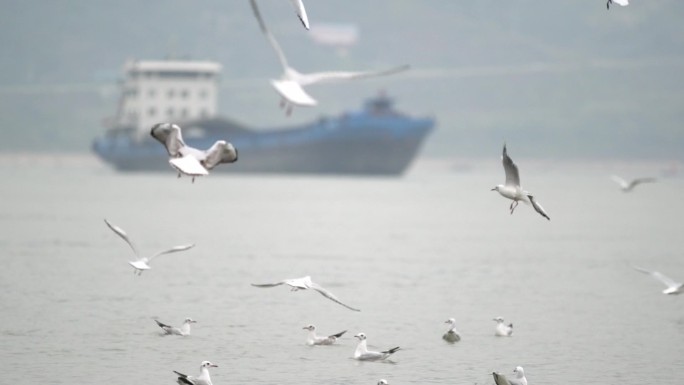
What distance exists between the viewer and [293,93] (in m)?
25.5

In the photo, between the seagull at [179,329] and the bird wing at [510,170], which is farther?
the seagull at [179,329]

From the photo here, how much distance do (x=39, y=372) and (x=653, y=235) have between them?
2132 inches

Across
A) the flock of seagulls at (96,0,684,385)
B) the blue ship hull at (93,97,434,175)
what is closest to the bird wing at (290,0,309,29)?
the flock of seagulls at (96,0,684,385)

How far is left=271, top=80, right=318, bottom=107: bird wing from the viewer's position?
2431 cm

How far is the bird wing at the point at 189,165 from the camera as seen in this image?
919 inches

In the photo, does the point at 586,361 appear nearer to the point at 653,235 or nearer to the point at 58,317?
the point at 58,317

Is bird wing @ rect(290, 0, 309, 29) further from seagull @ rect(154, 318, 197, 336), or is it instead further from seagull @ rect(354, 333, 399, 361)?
seagull @ rect(154, 318, 197, 336)

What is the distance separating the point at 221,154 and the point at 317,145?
139m

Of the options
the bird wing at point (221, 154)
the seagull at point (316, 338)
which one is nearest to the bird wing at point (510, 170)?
the bird wing at point (221, 154)

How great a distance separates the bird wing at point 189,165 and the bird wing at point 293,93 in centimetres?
174

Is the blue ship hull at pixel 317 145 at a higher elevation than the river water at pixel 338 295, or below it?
higher

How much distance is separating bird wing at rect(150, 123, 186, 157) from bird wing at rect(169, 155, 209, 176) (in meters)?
0.20

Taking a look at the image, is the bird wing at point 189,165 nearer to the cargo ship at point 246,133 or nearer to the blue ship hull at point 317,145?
the blue ship hull at point 317,145

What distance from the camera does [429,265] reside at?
55406mm
